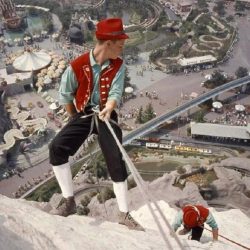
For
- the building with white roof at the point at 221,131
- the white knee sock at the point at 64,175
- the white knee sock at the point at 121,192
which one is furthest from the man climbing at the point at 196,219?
the building with white roof at the point at 221,131

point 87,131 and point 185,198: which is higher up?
point 87,131

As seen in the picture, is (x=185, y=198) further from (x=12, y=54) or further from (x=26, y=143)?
(x=12, y=54)

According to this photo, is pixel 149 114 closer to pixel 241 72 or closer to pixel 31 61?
pixel 241 72

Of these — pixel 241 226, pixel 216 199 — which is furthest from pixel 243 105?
pixel 241 226

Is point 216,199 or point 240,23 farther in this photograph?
point 240,23

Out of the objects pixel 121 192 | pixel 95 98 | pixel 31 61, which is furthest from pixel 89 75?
pixel 31 61

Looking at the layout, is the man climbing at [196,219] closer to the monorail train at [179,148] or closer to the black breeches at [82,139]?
the black breeches at [82,139]

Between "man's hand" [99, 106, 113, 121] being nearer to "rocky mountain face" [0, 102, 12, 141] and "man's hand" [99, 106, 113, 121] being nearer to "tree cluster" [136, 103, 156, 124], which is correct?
"tree cluster" [136, 103, 156, 124]
